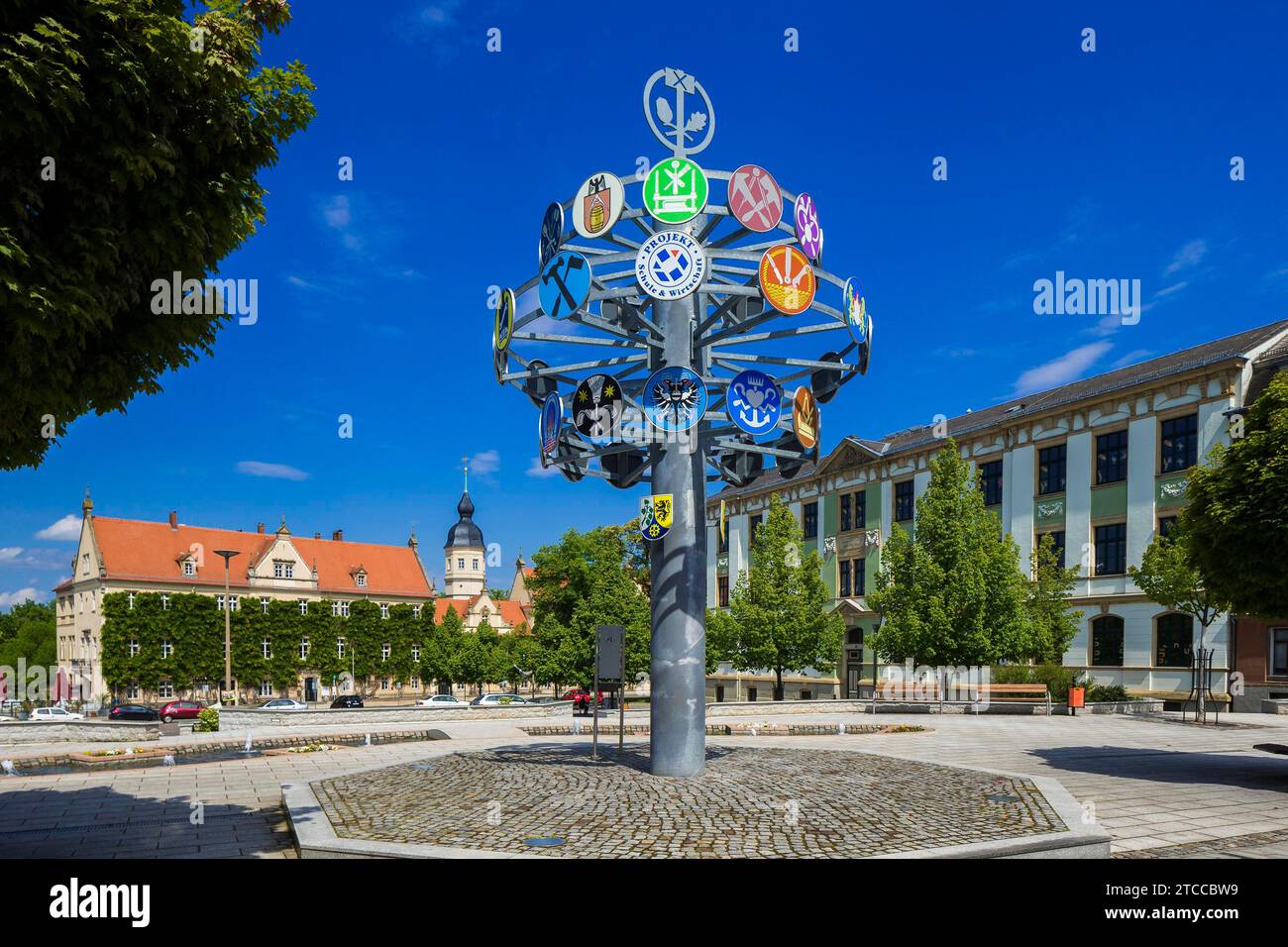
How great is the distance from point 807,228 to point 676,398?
388cm

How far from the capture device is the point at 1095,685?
41.0 m

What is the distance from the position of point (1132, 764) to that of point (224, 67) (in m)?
19.8

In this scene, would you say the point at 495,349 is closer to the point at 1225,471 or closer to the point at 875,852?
the point at 875,852

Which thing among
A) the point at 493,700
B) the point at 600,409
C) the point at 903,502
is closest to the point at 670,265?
the point at 600,409

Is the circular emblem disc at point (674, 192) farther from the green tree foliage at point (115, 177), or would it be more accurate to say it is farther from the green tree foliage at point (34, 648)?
the green tree foliage at point (34, 648)

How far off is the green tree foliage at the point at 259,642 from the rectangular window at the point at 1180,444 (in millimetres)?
62289

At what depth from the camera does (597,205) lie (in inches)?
586

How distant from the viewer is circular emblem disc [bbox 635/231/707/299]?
14195 millimetres

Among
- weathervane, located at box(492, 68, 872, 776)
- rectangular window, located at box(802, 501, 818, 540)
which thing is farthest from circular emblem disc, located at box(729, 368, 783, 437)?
rectangular window, located at box(802, 501, 818, 540)

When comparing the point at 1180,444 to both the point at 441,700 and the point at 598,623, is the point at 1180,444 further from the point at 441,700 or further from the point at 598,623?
the point at 441,700

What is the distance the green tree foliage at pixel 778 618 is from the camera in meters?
44.2

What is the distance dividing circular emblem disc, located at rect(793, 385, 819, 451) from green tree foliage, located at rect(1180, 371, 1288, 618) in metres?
7.24

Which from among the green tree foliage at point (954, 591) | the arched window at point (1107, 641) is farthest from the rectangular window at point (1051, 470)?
the green tree foliage at point (954, 591)
